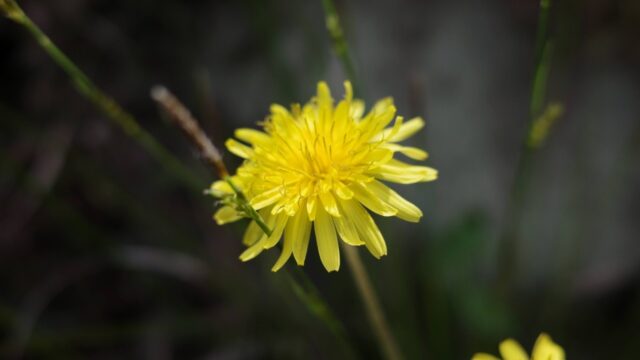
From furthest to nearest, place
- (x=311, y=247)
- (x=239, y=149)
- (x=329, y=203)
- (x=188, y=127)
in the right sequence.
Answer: (x=311, y=247)
(x=239, y=149)
(x=329, y=203)
(x=188, y=127)

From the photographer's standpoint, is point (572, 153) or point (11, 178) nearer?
point (572, 153)

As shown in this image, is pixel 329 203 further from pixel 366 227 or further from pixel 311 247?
pixel 311 247

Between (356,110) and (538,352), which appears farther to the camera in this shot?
(356,110)

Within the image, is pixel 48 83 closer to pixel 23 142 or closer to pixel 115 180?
pixel 23 142

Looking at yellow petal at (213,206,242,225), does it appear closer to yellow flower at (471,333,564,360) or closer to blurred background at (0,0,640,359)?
yellow flower at (471,333,564,360)

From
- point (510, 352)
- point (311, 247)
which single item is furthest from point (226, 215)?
point (311, 247)

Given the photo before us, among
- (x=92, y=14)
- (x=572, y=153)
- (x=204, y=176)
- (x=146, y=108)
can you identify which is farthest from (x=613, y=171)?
(x=92, y=14)
